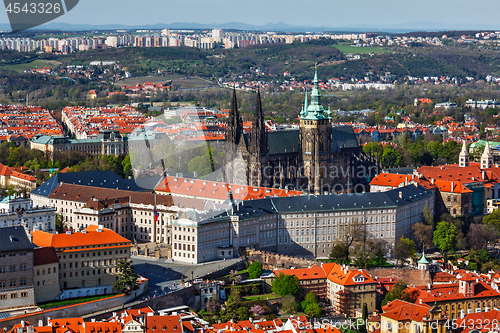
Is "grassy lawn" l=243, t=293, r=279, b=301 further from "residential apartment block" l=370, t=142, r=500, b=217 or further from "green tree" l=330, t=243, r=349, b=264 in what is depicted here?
"residential apartment block" l=370, t=142, r=500, b=217

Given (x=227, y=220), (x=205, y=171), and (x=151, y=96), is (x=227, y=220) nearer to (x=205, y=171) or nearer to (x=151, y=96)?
(x=205, y=171)

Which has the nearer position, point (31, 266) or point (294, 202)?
point (31, 266)

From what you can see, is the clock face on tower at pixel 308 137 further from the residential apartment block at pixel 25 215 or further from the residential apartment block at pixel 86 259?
the residential apartment block at pixel 86 259

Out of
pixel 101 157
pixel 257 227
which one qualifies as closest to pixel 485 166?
pixel 257 227

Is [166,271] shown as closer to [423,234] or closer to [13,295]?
[13,295]

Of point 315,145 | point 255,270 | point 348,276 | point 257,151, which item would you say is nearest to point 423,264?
point 348,276

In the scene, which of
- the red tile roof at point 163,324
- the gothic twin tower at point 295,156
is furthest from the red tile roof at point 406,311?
the gothic twin tower at point 295,156

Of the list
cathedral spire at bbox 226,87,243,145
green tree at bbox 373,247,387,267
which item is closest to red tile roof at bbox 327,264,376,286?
green tree at bbox 373,247,387,267
